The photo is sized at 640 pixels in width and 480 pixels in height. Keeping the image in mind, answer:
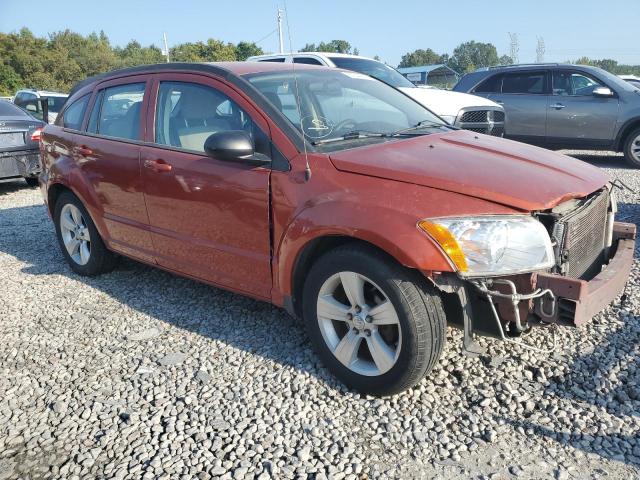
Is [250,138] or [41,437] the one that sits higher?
[250,138]

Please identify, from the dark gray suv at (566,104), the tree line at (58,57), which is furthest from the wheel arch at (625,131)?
the tree line at (58,57)

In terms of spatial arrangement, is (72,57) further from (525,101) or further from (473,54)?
(473,54)

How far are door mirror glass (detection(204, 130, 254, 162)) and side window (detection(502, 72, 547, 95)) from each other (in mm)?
8516

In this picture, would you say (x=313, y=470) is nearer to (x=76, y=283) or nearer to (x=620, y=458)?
(x=620, y=458)

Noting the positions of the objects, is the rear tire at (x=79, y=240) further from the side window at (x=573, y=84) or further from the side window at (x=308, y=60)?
the side window at (x=573, y=84)

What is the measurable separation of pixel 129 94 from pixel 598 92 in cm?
822

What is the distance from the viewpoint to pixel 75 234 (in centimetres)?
505

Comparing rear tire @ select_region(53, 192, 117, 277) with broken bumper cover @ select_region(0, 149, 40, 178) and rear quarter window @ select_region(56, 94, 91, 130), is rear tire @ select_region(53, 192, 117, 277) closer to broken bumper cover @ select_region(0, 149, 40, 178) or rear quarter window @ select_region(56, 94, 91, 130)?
rear quarter window @ select_region(56, 94, 91, 130)

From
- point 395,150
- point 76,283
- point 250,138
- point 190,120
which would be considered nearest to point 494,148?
point 395,150

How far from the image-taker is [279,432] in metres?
2.71

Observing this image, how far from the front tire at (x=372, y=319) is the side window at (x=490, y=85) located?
28.6 ft

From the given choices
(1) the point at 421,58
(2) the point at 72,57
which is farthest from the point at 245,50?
(1) the point at 421,58

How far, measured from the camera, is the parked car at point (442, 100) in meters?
8.17

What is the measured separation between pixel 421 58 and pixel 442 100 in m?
89.0
